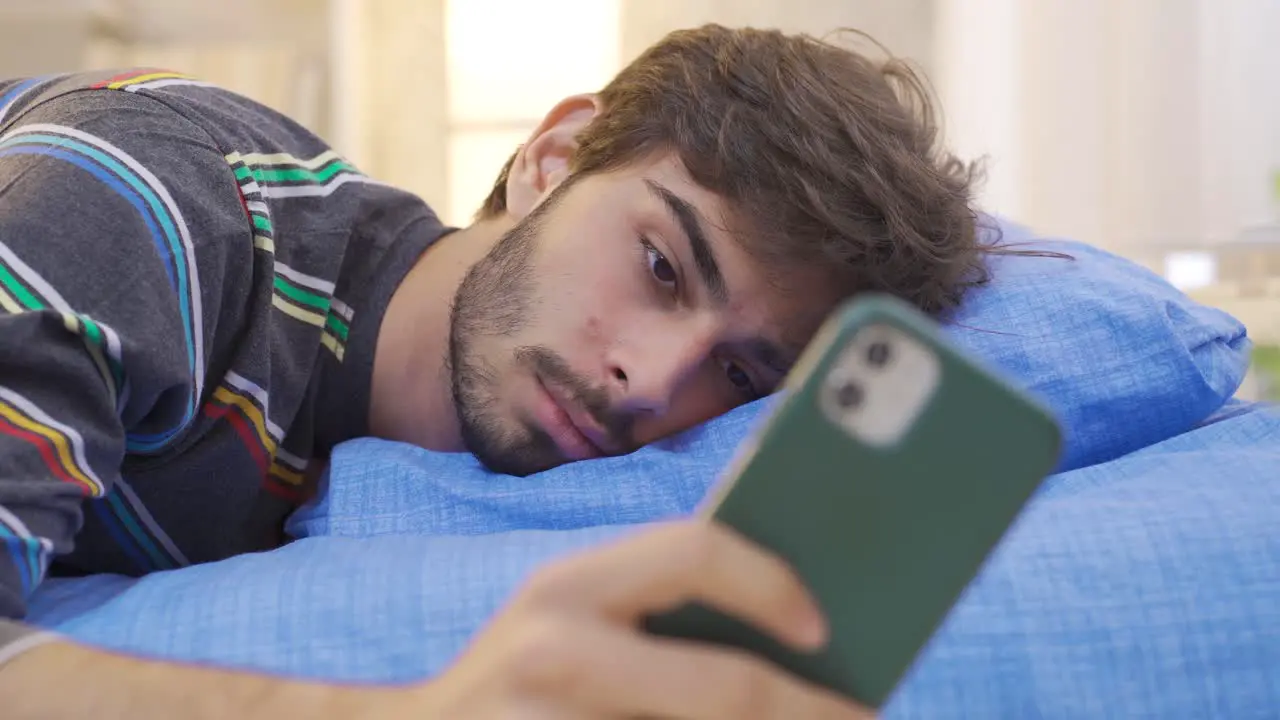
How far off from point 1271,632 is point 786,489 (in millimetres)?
360

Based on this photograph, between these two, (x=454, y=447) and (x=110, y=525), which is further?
(x=454, y=447)

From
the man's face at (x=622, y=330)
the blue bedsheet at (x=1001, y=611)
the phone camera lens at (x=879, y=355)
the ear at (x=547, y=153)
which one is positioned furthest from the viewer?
the ear at (x=547, y=153)

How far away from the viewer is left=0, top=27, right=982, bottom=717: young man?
0.60m

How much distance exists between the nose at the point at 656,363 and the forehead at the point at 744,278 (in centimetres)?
3

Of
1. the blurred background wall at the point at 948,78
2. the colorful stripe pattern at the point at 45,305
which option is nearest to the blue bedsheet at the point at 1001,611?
the colorful stripe pattern at the point at 45,305

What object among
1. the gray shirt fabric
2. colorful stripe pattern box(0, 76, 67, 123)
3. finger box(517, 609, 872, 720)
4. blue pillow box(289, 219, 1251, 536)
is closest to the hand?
finger box(517, 609, 872, 720)

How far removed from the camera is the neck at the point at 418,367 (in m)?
1.04

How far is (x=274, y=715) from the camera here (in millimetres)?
440

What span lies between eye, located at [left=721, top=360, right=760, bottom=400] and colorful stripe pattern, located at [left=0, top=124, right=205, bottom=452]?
42 cm

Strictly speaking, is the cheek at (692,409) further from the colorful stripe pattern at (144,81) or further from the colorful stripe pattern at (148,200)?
the colorful stripe pattern at (144,81)

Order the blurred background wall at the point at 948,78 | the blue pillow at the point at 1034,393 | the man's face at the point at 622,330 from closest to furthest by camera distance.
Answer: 1. the blue pillow at the point at 1034,393
2. the man's face at the point at 622,330
3. the blurred background wall at the point at 948,78

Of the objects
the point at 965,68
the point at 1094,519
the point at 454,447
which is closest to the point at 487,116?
the point at 965,68

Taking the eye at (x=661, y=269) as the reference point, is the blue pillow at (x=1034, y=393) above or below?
below

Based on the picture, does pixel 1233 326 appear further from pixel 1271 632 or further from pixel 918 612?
pixel 918 612
